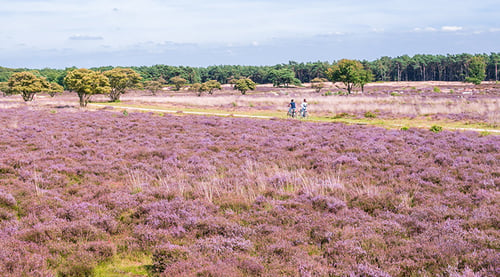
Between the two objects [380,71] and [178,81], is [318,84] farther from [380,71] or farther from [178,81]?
[380,71]

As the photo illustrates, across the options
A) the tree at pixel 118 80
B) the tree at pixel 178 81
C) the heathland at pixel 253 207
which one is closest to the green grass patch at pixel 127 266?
the heathland at pixel 253 207

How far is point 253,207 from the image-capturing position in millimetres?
11383

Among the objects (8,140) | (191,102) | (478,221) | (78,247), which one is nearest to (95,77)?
(191,102)

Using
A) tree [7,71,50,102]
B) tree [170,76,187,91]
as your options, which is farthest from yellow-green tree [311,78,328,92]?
tree [7,71,50,102]

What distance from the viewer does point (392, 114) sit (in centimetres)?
3625

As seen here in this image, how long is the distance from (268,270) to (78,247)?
4.35 metres

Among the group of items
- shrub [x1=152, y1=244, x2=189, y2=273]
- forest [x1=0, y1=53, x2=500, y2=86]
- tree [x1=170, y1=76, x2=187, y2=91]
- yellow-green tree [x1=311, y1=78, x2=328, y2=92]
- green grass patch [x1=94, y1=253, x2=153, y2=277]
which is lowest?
green grass patch [x1=94, y1=253, x2=153, y2=277]

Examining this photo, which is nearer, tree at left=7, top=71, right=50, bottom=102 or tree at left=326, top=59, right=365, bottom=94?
tree at left=7, top=71, right=50, bottom=102

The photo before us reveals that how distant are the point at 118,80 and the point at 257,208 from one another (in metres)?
60.7

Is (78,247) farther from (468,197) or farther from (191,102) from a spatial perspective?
(191,102)

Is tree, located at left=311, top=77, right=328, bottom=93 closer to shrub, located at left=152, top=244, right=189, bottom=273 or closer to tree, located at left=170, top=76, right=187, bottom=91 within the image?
tree, located at left=170, top=76, right=187, bottom=91

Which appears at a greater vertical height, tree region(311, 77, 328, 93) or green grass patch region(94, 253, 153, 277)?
tree region(311, 77, 328, 93)

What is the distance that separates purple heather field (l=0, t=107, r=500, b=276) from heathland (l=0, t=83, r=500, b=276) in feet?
0.15

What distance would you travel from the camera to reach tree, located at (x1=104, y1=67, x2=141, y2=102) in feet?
216
